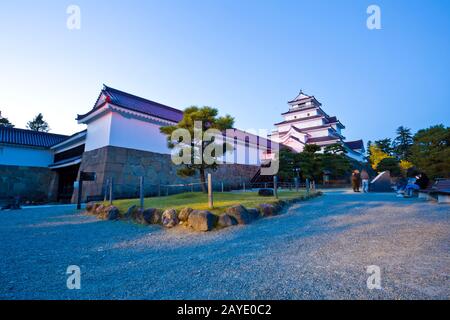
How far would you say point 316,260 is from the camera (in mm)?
2484

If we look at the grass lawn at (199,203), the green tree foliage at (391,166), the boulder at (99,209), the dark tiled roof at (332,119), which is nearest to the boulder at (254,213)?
the grass lawn at (199,203)

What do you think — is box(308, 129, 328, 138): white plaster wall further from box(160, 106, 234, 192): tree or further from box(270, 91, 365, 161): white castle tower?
box(160, 106, 234, 192): tree

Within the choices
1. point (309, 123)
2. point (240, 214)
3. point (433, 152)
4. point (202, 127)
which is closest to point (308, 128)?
point (309, 123)

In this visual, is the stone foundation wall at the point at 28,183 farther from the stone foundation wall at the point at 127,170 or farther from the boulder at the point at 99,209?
the boulder at the point at 99,209

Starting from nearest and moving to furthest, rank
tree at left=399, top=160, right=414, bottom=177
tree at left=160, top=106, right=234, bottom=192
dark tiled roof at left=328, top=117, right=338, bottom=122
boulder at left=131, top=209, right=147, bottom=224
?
boulder at left=131, top=209, right=147, bottom=224, tree at left=160, top=106, right=234, bottom=192, tree at left=399, top=160, right=414, bottom=177, dark tiled roof at left=328, top=117, right=338, bottom=122

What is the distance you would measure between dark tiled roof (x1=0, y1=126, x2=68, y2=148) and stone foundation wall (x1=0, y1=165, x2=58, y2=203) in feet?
5.82

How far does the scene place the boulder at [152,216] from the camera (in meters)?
5.02

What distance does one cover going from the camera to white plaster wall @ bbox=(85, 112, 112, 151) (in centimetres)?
1116

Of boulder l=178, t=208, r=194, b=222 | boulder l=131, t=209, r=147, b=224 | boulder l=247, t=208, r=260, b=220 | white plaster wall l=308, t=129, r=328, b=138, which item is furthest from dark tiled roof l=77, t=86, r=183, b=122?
white plaster wall l=308, t=129, r=328, b=138

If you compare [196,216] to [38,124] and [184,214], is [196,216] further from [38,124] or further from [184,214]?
[38,124]

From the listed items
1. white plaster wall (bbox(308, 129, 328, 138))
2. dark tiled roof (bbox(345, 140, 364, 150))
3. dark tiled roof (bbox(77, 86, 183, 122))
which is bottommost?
dark tiled roof (bbox(77, 86, 183, 122))

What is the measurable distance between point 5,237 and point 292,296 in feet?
17.5

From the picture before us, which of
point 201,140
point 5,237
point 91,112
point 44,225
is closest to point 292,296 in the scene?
point 5,237

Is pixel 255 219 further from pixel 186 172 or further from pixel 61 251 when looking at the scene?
pixel 186 172
